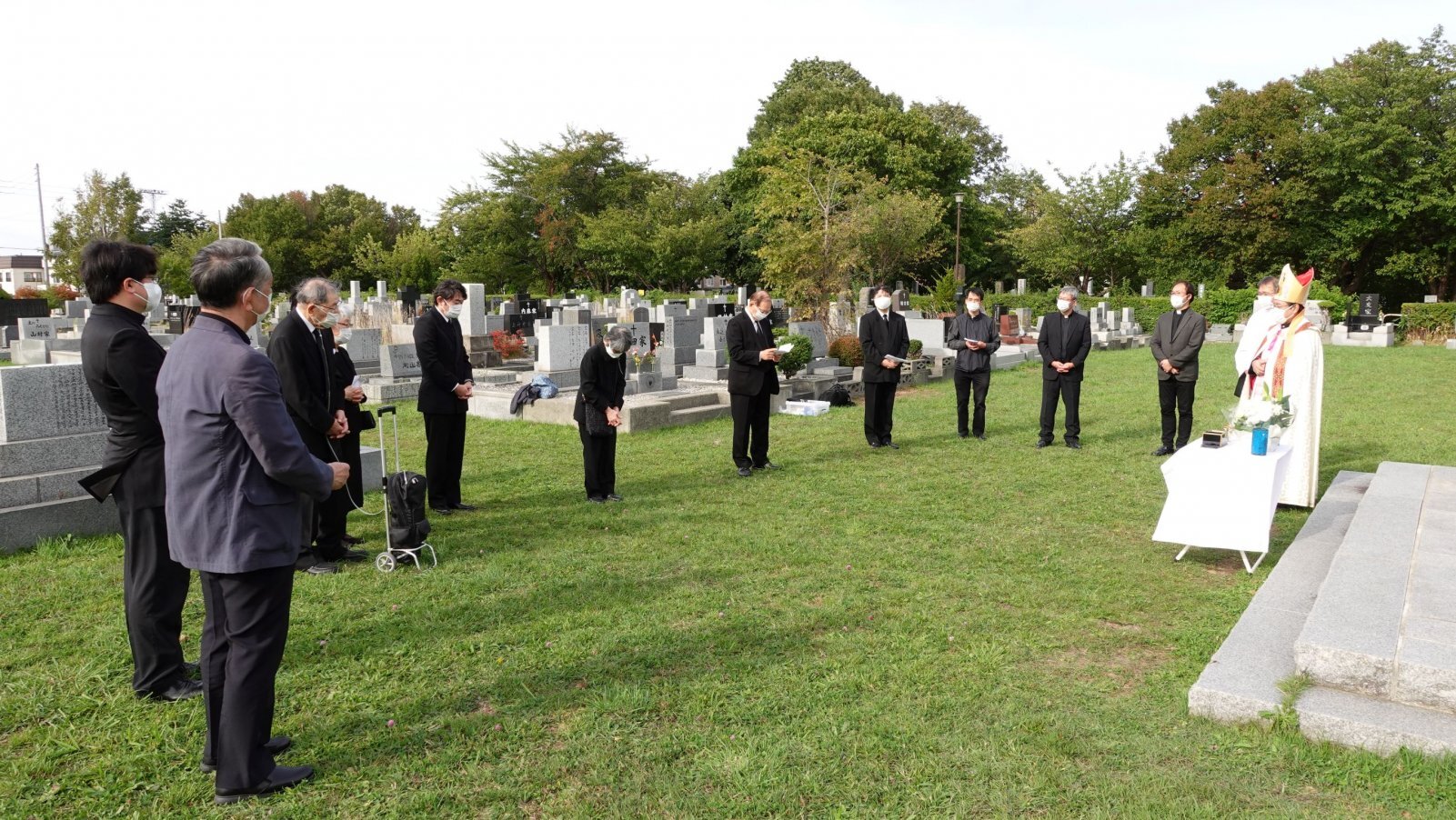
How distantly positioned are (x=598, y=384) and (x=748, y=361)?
1.93m

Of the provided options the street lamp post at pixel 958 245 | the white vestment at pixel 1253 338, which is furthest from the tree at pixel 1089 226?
the white vestment at pixel 1253 338

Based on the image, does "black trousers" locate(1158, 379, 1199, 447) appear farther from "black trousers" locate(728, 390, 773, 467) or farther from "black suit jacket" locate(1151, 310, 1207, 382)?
"black trousers" locate(728, 390, 773, 467)

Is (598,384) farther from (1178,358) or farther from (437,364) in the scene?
(1178,358)

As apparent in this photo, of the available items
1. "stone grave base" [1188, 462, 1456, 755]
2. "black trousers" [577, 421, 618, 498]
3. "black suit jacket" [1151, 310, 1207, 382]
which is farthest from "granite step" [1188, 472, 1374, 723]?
"black trousers" [577, 421, 618, 498]

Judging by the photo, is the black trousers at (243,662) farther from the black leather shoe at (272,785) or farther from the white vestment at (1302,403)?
the white vestment at (1302,403)

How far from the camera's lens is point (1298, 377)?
7828mm

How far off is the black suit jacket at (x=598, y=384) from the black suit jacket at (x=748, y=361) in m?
1.54

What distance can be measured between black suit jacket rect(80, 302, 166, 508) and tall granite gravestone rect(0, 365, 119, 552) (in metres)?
3.03

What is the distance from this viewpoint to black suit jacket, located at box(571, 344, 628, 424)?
815 centimetres

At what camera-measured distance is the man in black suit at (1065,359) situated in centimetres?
1095

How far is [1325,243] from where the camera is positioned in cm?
4072

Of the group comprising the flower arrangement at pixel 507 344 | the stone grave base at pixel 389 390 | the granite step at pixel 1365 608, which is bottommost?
the granite step at pixel 1365 608

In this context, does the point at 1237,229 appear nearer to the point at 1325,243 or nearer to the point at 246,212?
the point at 1325,243

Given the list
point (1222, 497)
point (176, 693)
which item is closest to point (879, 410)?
point (1222, 497)
